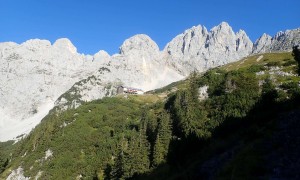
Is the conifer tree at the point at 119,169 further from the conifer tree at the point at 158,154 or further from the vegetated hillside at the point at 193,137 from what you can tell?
the conifer tree at the point at 158,154

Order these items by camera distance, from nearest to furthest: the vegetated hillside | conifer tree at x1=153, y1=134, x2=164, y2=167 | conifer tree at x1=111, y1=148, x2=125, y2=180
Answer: the vegetated hillside < conifer tree at x1=153, y1=134, x2=164, y2=167 < conifer tree at x1=111, y1=148, x2=125, y2=180

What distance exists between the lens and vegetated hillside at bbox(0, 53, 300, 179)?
37.3 metres

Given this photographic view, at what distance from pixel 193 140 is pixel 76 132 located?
259 feet

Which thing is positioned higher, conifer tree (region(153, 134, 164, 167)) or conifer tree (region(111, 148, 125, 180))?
conifer tree (region(153, 134, 164, 167))

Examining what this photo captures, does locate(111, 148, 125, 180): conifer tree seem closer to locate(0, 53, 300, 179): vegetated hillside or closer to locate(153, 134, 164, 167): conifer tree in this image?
locate(0, 53, 300, 179): vegetated hillside

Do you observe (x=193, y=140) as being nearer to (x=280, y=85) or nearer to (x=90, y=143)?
(x=280, y=85)

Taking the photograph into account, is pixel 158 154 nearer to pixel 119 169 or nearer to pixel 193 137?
pixel 119 169

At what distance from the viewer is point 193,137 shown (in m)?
69.4

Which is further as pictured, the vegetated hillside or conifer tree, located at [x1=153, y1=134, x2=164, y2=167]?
conifer tree, located at [x1=153, y1=134, x2=164, y2=167]

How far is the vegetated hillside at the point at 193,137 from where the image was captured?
123 ft

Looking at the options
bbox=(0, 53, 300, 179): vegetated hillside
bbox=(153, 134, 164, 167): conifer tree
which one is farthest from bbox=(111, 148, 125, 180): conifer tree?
bbox=(153, 134, 164, 167): conifer tree

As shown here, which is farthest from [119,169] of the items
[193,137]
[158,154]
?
[193,137]

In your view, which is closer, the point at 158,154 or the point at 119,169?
the point at 158,154

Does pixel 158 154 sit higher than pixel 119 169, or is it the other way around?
pixel 158 154
